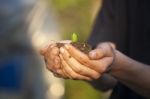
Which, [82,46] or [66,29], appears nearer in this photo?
[82,46]

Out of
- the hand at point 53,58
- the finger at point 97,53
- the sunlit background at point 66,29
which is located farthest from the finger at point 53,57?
the sunlit background at point 66,29

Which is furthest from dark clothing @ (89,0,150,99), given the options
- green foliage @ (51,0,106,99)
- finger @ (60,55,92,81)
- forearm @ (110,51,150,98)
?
green foliage @ (51,0,106,99)

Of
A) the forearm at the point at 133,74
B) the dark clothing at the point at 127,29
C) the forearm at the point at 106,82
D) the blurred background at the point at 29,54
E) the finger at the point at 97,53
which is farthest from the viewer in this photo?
the blurred background at the point at 29,54

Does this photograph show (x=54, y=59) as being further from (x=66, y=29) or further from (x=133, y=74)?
(x=66, y=29)

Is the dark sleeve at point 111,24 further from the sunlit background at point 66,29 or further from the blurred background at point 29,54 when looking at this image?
the blurred background at point 29,54

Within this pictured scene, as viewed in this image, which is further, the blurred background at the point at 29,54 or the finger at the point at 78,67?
the blurred background at the point at 29,54

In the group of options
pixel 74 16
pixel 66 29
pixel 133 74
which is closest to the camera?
pixel 133 74

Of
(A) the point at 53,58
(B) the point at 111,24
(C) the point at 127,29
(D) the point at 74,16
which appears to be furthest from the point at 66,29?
(A) the point at 53,58
